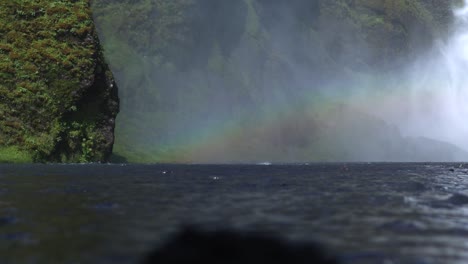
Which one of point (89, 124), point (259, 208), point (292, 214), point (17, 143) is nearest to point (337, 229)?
point (292, 214)

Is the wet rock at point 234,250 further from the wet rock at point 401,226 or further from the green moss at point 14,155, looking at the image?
→ the green moss at point 14,155

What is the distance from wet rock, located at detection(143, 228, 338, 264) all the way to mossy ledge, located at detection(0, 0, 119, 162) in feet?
275

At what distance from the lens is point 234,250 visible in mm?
Answer: 13250

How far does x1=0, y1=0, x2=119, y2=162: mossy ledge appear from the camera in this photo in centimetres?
9644

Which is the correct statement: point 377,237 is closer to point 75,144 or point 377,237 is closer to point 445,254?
point 445,254

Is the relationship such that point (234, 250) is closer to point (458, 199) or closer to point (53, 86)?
point (458, 199)

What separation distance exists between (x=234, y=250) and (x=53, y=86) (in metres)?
97.7

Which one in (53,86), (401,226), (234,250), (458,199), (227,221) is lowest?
(234,250)

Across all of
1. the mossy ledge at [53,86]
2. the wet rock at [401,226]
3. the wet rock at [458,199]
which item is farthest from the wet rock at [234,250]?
the mossy ledge at [53,86]

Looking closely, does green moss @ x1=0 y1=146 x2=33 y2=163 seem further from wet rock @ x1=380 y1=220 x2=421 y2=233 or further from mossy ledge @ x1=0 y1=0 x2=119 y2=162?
wet rock @ x1=380 y1=220 x2=421 y2=233

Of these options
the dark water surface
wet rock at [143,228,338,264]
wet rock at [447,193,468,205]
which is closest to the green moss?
the dark water surface

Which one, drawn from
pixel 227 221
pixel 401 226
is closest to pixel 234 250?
pixel 227 221

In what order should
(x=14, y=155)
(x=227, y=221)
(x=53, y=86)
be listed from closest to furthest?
(x=227, y=221) < (x=14, y=155) < (x=53, y=86)

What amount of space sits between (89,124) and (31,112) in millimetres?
13686
